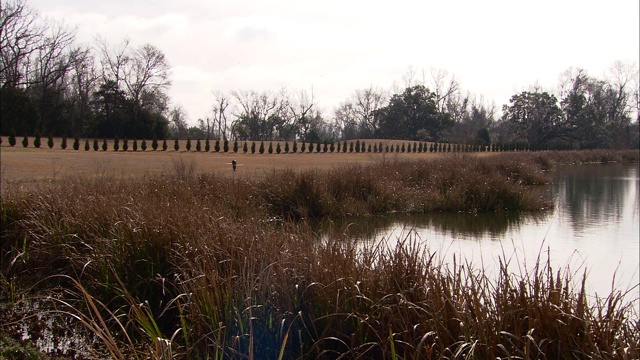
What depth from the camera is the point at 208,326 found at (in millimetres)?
4316

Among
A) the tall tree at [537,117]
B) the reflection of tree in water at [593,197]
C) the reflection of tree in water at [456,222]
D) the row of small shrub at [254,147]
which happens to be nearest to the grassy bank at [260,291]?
the reflection of tree in water at [456,222]

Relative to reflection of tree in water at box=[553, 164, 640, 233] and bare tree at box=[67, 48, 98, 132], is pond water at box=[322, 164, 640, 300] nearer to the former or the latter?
reflection of tree in water at box=[553, 164, 640, 233]

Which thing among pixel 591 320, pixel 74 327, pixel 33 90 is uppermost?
pixel 33 90

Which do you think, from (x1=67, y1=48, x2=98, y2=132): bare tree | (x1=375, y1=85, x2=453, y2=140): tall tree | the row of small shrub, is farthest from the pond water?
(x1=375, y1=85, x2=453, y2=140): tall tree

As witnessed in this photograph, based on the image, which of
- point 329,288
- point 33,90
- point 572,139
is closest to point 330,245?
point 329,288

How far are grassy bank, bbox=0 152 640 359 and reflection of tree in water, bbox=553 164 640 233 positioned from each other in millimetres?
10372

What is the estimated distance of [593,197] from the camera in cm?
2177

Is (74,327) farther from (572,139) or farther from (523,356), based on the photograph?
(572,139)

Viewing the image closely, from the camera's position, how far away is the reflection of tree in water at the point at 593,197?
16.3 meters

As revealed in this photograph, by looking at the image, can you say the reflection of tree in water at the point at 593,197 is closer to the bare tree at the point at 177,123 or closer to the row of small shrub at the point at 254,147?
the row of small shrub at the point at 254,147

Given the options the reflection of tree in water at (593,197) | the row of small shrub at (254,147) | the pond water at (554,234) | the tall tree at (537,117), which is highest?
the tall tree at (537,117)

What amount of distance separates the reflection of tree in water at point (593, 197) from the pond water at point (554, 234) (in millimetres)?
28

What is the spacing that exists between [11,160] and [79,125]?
1134 inches

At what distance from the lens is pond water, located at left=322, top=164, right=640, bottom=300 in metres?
9.05
